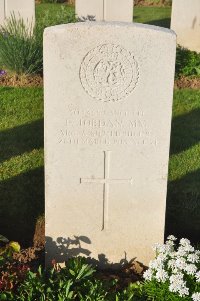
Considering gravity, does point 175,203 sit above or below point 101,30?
below

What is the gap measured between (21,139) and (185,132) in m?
1.93

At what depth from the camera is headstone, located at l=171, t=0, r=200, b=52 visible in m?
9.67

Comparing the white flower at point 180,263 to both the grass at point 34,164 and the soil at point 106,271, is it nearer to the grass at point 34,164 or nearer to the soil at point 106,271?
the soil at point 106,271

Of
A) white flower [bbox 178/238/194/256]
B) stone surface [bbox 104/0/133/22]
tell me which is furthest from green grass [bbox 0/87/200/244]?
stone surface [bbox 104/0/133/22]

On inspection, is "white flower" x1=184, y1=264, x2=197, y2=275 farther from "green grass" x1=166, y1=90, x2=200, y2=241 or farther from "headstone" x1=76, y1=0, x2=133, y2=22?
"headstone" x1=76, y1=0, x2=133, y2=22

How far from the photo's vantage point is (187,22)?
9.81 metres

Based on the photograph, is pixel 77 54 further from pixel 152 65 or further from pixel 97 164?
pixel 97 164

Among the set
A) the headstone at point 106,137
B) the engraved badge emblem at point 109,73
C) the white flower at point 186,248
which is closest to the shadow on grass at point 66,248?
the headstone at point 106,137

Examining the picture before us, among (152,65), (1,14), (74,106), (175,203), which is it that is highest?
(152,65)

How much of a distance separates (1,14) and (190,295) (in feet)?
23.5

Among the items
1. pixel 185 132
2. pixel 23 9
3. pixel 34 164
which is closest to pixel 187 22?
pixel 23 9

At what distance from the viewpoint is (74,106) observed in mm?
3982

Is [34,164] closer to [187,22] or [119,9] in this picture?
[119,9]

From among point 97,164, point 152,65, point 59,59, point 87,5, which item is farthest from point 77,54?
point 87,5
